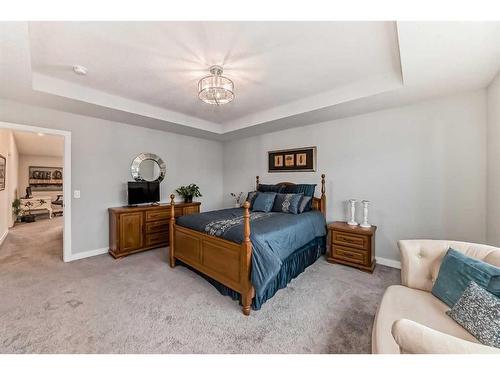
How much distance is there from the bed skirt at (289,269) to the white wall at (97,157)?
1.74 m

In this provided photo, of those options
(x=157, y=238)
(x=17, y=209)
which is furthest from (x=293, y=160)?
(x=17, y=209)

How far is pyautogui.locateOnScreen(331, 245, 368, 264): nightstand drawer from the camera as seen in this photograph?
2920 millimetres

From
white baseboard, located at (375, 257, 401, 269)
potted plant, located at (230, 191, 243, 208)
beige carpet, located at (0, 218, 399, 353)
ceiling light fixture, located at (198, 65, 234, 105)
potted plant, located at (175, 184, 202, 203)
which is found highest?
ceiling light fixture, located at (198, 65, 234, 105)

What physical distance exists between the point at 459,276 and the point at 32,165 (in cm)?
1074

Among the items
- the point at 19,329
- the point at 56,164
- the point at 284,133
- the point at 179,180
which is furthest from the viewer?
the point at 56,164

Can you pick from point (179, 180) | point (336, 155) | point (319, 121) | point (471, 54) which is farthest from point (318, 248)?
point (179, 180)

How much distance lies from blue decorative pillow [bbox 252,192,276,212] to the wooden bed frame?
4.40 ft

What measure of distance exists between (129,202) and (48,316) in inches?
79.9

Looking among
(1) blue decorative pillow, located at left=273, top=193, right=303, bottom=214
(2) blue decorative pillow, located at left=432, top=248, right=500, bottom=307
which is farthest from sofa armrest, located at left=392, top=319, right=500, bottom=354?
(1) blue decorative pillow, located at left=273, top=193, right=303, bottom=214

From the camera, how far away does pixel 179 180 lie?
15.2ft

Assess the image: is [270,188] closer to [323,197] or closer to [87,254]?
[323,197]

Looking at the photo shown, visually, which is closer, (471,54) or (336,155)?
(471,54)

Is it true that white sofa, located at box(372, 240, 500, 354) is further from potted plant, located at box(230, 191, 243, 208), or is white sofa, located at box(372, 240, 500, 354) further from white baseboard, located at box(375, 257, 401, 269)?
potted plant, located at box(230, 191, 243, 208)

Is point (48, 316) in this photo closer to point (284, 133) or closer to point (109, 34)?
point (109, 34)
